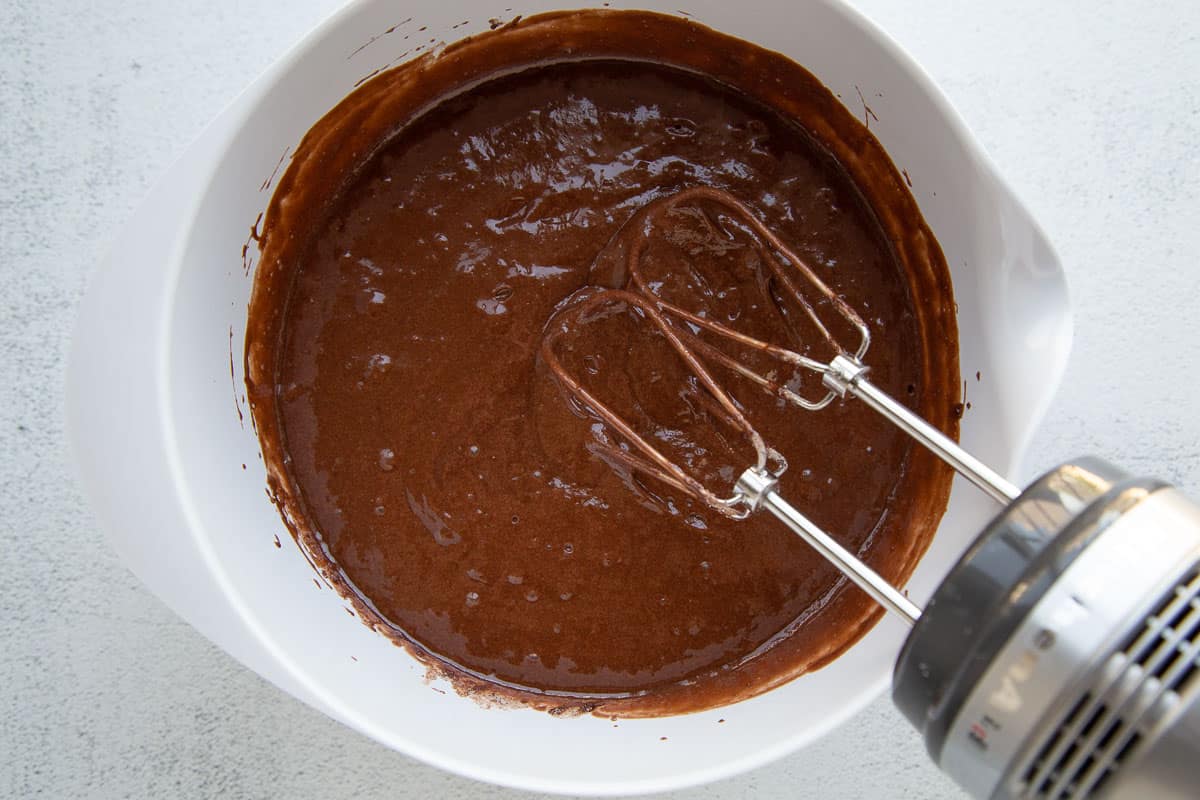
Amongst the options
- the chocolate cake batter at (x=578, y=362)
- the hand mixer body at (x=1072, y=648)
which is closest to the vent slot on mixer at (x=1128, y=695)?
the hand mixer body at (x=1072, y=648)

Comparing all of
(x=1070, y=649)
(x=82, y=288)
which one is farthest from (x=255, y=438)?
(x=1070, y=649)

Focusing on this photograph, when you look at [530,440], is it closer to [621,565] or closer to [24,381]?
[621,565]

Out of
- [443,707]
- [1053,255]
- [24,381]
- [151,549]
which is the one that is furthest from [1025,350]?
[24,381]

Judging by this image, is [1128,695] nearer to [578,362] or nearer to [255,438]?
[578,362]

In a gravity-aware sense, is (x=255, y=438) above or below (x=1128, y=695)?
below

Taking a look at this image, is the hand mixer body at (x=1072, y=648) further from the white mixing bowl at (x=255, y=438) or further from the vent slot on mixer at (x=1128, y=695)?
the white mixing bowl at (x=255, y=438)

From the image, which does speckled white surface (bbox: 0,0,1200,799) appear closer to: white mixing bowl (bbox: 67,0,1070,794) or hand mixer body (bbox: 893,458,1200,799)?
white mixing bowl (bbox: 67,0,1070,794)

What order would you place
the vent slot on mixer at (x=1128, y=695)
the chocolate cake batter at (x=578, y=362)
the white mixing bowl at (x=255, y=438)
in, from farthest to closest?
the chocolate cake batter at (x=578, y=362) → the white mixing bowl at (x=255, y=438) → the vent slot on mixer at (x=1128, y=695)
